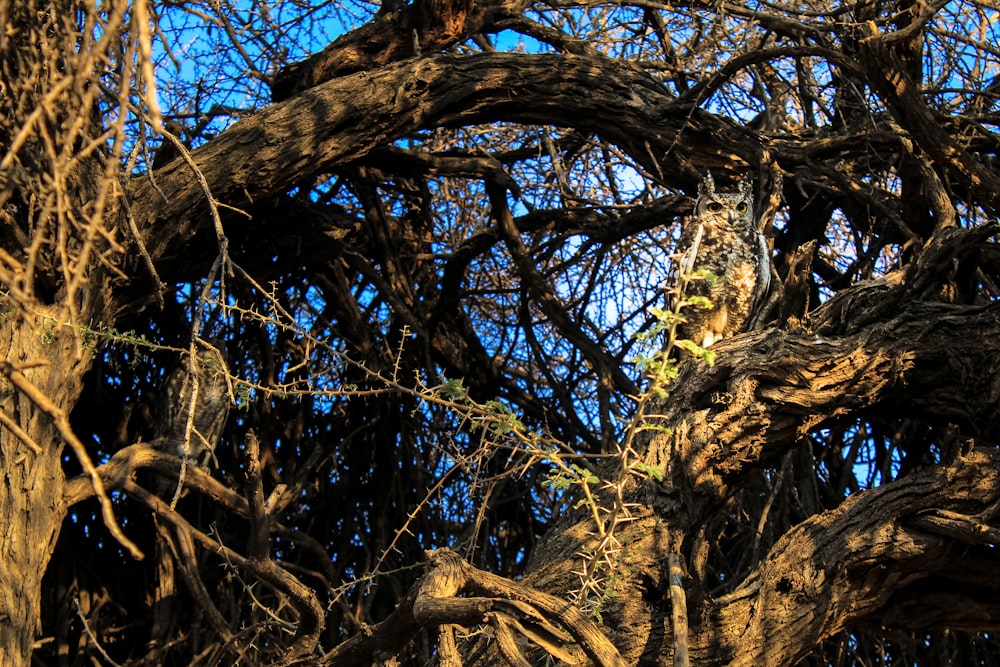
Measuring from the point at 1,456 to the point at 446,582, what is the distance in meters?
1.42

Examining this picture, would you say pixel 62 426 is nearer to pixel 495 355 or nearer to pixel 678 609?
pixel 678 609

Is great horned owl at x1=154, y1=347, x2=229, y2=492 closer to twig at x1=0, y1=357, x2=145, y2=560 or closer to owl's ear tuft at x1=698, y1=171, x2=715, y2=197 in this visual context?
owl's ear tuft at x1=698, y1=171, x2=715, y2=197

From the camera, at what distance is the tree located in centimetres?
236

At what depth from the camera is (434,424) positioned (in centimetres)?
470

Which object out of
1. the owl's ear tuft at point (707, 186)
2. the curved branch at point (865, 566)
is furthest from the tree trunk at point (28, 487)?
the owl's ear tuft at point (707, 186)

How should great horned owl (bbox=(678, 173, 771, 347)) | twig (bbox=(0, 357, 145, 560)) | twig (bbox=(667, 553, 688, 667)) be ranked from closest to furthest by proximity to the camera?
twig (bbox=(0, 357, 145, 560))
twig (bbox=(667, 553, 688, 667))
great horned owl (bbox=(678, 173, 771, 347))

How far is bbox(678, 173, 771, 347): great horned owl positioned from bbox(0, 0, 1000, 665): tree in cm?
12

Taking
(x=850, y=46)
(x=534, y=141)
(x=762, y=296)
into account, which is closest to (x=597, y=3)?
(x=534, y=141)

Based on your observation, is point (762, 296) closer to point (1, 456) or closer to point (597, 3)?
point (597, 3)

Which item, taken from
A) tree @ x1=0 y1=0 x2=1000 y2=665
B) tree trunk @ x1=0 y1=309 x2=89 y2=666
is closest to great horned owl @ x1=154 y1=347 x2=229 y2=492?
tree @ x1=0 y1=0 x2=1000 y2=665

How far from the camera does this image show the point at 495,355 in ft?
15.5

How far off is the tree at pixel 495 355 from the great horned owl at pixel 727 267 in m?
0.12

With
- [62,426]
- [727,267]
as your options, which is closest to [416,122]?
[727,267]

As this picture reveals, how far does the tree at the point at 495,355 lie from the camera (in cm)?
236
